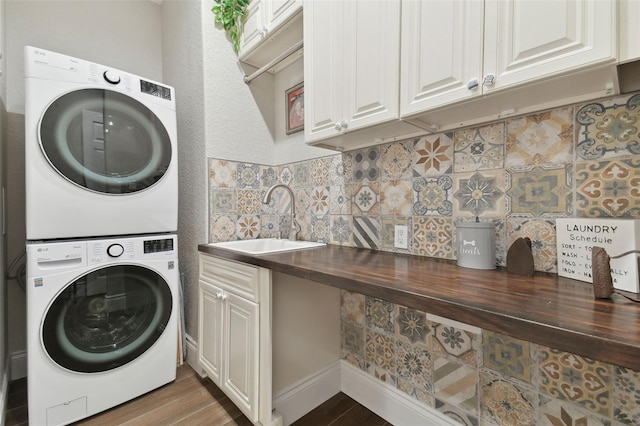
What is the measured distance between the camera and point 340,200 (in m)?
1.64

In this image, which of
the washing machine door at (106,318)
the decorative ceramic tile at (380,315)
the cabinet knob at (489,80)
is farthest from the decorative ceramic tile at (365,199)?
the washing machine door at (106,318)

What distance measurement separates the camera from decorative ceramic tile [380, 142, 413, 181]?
4.40 feet

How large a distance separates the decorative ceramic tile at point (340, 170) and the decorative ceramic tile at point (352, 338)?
2.81 feet

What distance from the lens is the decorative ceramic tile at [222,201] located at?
1.78 m

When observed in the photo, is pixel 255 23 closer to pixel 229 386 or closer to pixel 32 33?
pixel 32 33

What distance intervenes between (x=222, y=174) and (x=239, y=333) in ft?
3.33

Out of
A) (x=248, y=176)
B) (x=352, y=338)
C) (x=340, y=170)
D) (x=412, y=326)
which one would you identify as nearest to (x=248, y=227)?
(x=248, y=176)

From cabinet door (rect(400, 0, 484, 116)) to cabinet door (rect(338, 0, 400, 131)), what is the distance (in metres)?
0.04

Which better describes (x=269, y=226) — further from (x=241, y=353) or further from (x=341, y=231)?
(x=241, y=353)

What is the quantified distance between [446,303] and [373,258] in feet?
1.92

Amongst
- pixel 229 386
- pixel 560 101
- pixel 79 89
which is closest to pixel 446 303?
pixel 560 101

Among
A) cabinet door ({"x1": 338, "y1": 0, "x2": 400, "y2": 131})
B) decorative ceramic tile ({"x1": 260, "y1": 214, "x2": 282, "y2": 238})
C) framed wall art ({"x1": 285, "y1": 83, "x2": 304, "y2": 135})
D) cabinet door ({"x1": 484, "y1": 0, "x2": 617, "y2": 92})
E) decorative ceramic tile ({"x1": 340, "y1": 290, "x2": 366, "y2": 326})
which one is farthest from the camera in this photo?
decorative ceramic tile ({"x1": 260, "y1": 214, "x2": 282, "y2": 238})

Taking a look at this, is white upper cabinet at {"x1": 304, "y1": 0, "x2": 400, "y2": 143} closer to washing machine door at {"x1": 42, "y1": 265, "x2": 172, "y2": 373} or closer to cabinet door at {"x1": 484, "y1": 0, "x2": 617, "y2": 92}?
cabinet door at {"x1": 484, "y1": 0, "x2": 617, "y2": 92}

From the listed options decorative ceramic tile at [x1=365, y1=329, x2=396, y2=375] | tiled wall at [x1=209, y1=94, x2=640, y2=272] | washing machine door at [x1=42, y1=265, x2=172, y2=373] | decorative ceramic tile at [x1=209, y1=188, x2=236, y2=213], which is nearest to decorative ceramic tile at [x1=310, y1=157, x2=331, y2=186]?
tiled wall at [x1=209, y1=94, x2=640, y2=272]
